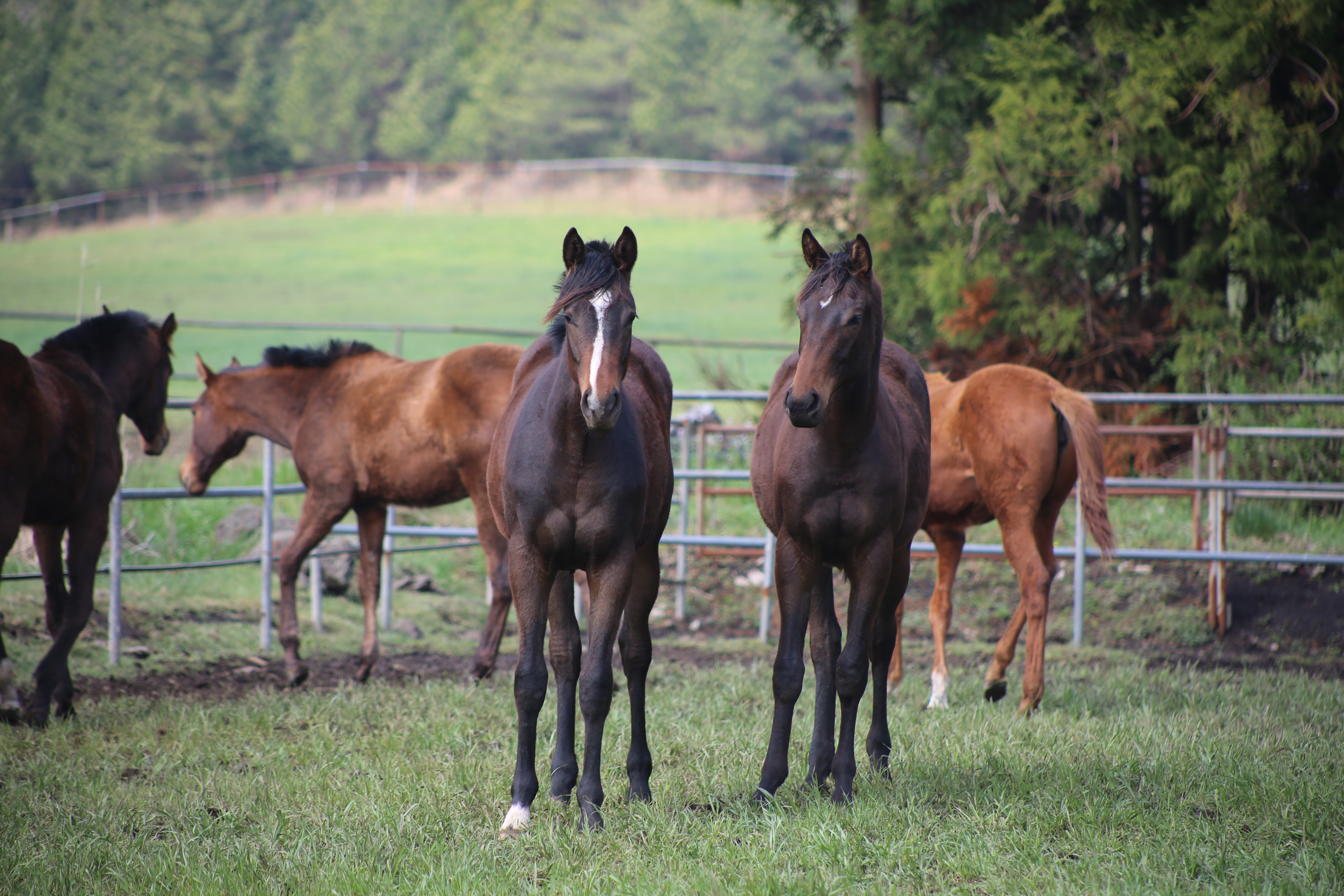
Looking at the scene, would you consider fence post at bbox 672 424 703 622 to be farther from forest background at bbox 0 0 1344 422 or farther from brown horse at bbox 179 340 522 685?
brown horse at bbox 179 340 522 685

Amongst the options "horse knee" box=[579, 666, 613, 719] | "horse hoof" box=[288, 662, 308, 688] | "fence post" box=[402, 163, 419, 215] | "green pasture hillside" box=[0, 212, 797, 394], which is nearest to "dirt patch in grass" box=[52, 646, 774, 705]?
"horse hoof" box=[288, 662, 308, 688]

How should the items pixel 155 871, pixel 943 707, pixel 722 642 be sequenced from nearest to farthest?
pixel 155 871 → pixel 943 707 → pixel 722 642

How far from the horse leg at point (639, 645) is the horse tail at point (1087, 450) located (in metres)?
2.77

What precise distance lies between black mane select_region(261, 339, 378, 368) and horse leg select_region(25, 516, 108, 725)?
1.78 m

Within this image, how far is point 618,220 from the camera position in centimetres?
3400

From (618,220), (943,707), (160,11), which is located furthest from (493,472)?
(160,11)

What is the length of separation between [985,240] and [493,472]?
811 centimetres

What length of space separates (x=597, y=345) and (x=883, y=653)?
181 cm

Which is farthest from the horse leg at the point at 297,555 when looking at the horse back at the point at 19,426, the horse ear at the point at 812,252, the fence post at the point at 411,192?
the fence post at the point at 411,192

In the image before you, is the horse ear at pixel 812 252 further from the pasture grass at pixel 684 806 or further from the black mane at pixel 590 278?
the pasture grass at pixel 684 806

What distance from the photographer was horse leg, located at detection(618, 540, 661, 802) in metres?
3.87

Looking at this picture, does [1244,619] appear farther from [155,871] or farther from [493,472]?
[155,871]

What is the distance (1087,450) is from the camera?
18.5 feet

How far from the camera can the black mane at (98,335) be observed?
568 cm
